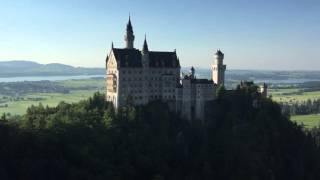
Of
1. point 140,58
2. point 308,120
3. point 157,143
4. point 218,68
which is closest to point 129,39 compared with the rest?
point 140,58

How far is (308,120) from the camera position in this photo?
175 meters

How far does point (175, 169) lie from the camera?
78.6m

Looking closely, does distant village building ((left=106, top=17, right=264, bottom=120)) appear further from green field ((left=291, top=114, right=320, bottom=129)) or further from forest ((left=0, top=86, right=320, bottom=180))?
green field ((left=291, top=114, right=320, bottom=129))

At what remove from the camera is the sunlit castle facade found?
84.4m

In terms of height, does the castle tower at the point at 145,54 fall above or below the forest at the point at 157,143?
above

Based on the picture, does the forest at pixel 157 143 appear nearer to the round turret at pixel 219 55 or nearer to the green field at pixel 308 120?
the round turret at pixel 219 55

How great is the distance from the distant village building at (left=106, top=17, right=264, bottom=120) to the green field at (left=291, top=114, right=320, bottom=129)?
79.3m

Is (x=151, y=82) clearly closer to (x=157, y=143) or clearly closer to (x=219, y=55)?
(x=157, y=143)

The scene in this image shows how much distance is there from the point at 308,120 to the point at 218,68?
89.7 m

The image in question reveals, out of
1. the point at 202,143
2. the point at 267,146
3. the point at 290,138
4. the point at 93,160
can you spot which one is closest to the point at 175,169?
the point at 202,143

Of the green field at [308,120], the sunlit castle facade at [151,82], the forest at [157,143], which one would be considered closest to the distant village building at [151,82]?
the sunlit castle facade at [151,82]

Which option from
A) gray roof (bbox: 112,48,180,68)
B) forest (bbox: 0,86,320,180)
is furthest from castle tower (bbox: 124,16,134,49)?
forest (bbox: 0,86,320,180)

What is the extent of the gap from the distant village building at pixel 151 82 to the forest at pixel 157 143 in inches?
77.2

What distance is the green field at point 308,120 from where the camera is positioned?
163400 mm
